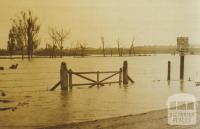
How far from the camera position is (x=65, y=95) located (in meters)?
5.05

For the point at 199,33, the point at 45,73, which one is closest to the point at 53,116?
the point at 45,73

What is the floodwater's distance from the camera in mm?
4000

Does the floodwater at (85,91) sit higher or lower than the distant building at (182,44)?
lower

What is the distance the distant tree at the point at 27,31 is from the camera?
3.88 meters

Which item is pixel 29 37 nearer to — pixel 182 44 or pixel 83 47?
pixel 83 47

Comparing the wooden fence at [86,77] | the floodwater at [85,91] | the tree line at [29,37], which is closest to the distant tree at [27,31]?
the tree line at [29,37]

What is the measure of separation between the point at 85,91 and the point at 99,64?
2.42 feet

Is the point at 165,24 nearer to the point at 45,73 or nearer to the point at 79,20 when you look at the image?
the point at 79,20

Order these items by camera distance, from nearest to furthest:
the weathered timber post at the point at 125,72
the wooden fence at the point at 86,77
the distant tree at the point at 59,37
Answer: the distant tree at the point at 59,37
the wooden fence at the point at 86,77
the weathered timber post at the point at 125,72

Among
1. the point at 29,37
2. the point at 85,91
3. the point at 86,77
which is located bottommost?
the point at 85,91

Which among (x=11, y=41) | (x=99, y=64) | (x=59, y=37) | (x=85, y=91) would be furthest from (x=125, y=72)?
(x=11, y=41)

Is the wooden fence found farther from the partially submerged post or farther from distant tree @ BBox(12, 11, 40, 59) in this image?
the partially submerged post

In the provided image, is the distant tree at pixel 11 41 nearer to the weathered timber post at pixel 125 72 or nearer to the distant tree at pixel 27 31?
the distant tree at pixel 27 31

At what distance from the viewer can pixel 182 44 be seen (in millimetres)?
4887
